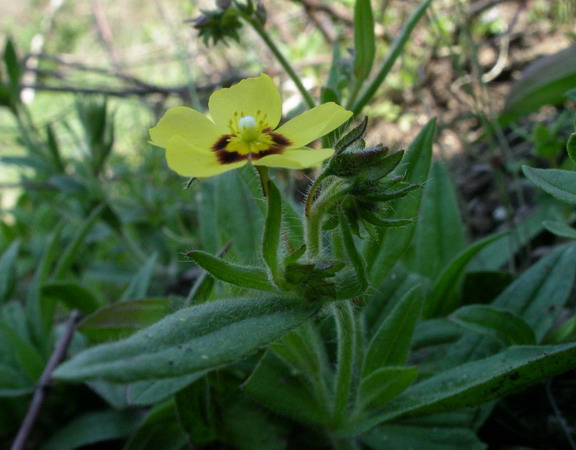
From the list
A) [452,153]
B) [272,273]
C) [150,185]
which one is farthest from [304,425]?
[452,153]

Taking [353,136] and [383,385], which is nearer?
[353,136]

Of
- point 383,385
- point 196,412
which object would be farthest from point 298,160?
point 196,412

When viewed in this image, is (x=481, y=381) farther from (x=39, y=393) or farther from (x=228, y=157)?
(x=39, y=393)

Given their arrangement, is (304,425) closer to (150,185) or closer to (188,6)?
(150,185)

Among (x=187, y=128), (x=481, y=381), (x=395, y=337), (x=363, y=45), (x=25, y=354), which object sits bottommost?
(x=481, y=381)

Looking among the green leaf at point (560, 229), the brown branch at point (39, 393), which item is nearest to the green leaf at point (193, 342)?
the green leaf at point (560, 229)

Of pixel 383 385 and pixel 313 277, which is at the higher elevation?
pixel 313 277
